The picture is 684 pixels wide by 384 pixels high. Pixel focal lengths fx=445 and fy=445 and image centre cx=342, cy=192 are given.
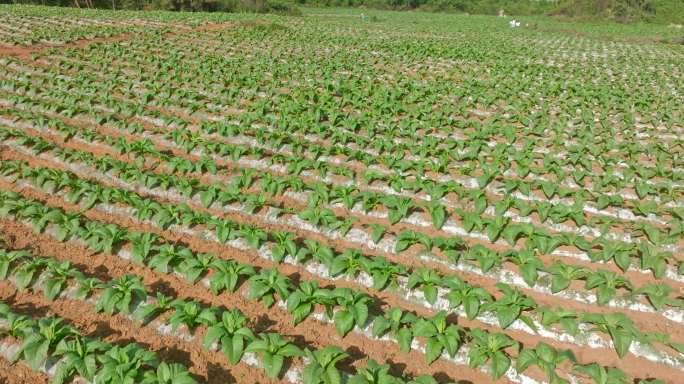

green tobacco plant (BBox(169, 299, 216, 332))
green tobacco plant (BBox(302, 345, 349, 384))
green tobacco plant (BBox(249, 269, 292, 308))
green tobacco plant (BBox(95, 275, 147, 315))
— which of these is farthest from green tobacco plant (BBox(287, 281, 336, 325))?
green tobacco plant (BBox(95, 275, 147, 315))

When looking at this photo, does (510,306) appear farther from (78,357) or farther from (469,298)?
(78,357)

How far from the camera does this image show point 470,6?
4218 inches

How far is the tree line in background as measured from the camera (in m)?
56.3

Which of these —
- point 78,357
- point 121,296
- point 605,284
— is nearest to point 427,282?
point 605,284

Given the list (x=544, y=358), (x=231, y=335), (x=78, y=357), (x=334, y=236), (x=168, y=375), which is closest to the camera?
(x=168, y=375)

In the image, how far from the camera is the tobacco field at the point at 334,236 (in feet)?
17.2

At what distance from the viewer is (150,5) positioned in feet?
184

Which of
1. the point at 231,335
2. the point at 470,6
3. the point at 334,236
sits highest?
the point at 470,6

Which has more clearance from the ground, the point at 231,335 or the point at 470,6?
the point at 470,6

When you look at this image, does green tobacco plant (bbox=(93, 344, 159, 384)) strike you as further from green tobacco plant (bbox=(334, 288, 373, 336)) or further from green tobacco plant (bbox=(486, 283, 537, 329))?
green tobacco plant (bbox=(486, 283, 537, 329))

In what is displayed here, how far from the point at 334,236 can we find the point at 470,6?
11350cm

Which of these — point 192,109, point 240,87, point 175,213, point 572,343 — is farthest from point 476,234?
point 240,87

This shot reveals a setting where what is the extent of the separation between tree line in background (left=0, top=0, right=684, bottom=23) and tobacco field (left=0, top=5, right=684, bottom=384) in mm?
46699

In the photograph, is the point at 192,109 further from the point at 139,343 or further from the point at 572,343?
the point at 572,343
